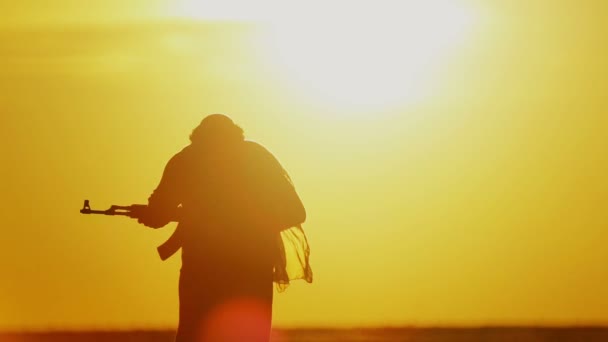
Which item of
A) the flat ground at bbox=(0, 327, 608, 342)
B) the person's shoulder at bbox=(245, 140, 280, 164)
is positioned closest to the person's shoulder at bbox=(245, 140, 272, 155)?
the person's shoulder at bbox=(245, 140, 280, 164)

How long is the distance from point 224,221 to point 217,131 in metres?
0.55

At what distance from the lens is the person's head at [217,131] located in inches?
509

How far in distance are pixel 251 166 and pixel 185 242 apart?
0.62 meters

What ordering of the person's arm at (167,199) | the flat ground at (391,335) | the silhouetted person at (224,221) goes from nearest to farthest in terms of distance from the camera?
1. the silhouetted person at (224,221)
2. the person's arm at (167,199)
3. the flat ground at (391,335)

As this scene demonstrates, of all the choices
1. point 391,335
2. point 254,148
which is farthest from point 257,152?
point 391,335

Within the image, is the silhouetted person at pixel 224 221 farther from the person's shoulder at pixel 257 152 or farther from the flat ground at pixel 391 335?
the flat ground at pixel 391 335

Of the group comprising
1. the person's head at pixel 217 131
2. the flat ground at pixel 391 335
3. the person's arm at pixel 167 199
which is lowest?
the flat ground at pixel 391 335

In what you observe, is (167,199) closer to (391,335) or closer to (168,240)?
(168,240)

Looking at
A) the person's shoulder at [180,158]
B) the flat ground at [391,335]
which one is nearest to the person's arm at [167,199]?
the person's shoulder at [180,158]

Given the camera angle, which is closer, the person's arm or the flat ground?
the person's arm

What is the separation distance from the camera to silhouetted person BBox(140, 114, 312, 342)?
12.9 metres

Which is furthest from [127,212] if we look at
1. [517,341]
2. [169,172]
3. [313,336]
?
[313,336]

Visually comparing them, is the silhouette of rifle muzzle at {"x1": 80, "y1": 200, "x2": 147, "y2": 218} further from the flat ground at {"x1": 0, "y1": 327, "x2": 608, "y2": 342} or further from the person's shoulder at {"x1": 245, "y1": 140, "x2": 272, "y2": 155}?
the flat ground at {"x1": 0, "y1": 327, "x2": 608, "y2": 342}

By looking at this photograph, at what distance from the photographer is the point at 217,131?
12.9m
